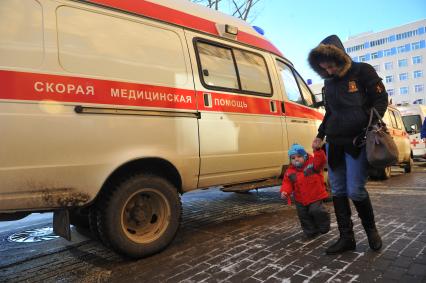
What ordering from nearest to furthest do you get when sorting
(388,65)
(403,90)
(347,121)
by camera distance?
(347,121) → (403,90) → (388,65)

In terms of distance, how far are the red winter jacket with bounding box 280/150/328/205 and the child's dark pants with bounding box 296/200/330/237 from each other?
0.08 metres

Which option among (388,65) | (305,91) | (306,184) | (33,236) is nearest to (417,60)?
(388,65)

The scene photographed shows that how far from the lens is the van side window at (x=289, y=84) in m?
5.64

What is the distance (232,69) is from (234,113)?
59cm

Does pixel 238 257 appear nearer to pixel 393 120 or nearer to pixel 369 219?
pixel 369 219

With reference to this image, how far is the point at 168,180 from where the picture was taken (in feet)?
13.0

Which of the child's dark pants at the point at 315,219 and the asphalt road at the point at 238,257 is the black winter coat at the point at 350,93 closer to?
the child's dark pants at the point at 315,219

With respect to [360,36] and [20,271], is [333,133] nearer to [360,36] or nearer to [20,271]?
[20,271]

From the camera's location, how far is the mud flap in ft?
11.2

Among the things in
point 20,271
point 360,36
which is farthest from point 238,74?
point 360,36

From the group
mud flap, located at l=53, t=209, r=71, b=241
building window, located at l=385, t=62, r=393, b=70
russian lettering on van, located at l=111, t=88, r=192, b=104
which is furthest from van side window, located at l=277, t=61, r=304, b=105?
building window, located at l=385, t=62, r=393, b=70

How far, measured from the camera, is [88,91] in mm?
3312

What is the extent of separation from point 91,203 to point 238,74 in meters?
2.41

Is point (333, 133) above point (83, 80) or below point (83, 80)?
below
